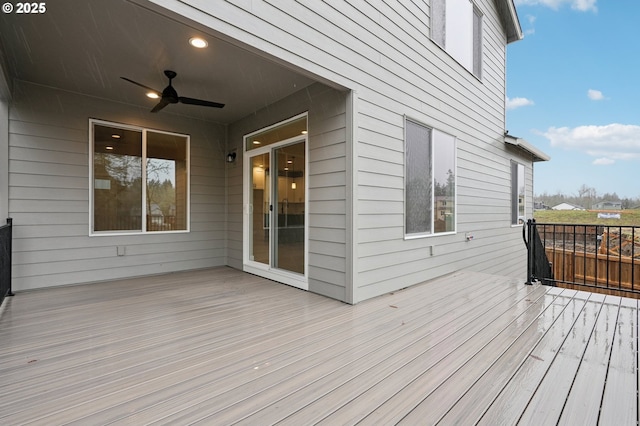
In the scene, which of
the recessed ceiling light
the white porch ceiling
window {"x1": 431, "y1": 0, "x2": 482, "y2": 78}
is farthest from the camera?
window {"x1": 431, "y1": 0, "x2": 482, "y2": 78}

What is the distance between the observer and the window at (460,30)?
16.3 feet

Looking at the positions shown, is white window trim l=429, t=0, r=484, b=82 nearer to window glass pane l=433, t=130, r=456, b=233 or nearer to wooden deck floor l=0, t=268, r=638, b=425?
window glass pane l=433, t=130, r=456, b=233

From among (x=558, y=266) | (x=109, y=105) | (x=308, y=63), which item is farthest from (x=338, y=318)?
(x=558, y=266)

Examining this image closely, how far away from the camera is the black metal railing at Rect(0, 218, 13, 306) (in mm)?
3277

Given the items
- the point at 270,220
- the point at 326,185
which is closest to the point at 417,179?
the point at 326,185

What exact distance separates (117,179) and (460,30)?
660cm

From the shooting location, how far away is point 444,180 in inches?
200

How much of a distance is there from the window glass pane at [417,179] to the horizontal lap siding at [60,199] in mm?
3994

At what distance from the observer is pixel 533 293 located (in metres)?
3.92

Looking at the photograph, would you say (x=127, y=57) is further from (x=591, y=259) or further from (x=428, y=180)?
(x=591, y=259)

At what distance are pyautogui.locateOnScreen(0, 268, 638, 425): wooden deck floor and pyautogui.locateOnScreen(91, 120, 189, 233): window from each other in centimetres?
141

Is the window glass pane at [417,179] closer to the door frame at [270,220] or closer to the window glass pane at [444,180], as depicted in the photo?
the window glass pane at [444,180]

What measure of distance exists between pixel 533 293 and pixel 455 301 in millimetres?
1214

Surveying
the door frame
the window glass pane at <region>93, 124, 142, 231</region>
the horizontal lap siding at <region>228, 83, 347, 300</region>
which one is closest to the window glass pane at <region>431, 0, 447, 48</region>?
the horizontal lap siding at <region>228, 83, 347, 300</region>
